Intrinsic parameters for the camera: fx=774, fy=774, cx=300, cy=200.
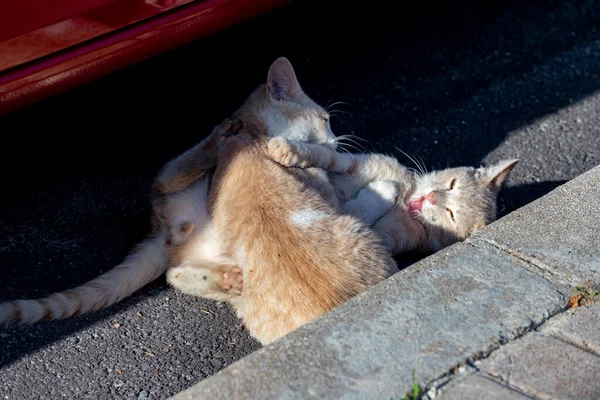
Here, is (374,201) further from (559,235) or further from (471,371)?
(471,371)

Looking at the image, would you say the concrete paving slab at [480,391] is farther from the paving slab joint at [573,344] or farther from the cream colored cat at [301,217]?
the cream colored cat at [301,217]

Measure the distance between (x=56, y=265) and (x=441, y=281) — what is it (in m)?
1.76

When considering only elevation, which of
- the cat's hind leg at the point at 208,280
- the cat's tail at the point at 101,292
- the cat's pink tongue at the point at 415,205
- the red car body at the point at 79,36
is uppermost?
the red car body at the point at 79,36

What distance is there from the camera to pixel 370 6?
5.78m

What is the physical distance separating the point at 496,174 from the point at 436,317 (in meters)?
1.46

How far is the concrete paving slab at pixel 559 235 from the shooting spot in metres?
2.95

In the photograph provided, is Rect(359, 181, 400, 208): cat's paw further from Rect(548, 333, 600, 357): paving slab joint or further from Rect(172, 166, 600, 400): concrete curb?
Rect(548, 333, 600, 357): paving slab joint

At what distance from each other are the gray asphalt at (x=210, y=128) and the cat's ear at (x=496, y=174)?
0.19 metres

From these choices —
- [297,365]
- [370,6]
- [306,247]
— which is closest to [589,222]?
[306,247]

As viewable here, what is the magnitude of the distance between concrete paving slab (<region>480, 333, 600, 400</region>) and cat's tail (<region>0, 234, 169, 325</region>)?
5.26 feet

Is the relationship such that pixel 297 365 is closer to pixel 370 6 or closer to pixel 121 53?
pixel 121 53

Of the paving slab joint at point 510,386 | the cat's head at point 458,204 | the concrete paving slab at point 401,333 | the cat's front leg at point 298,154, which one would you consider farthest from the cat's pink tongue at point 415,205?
the paving slab joint at point 510,386

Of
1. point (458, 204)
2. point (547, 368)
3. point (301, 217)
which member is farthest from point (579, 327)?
point (458, 204)

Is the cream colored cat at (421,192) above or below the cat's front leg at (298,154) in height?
below
